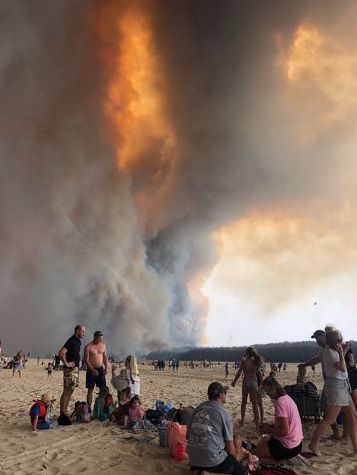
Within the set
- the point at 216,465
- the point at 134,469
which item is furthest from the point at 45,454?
the point at 216,465

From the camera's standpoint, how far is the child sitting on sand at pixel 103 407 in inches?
343

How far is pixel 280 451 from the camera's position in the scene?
5.34 m

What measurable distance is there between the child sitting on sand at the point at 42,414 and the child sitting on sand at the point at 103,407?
39.9 inches

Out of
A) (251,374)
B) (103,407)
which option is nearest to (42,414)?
(103,407)

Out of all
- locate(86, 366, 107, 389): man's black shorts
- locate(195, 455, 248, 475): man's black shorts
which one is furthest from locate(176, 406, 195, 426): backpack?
locate(195, 455, 248, 475): man's black shorts

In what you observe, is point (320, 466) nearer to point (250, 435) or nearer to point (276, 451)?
point (276, 451)

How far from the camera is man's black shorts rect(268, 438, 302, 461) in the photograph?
5332 mm

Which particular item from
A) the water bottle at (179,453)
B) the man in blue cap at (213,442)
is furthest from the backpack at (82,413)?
the man in blue cap at (213,442)

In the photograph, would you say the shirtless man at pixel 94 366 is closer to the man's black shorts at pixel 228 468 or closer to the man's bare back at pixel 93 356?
the man's bare back at pixel 93 356

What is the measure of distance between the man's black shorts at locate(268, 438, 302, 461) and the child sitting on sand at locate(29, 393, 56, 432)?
4.74 metres

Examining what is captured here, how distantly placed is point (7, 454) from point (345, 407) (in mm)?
5529

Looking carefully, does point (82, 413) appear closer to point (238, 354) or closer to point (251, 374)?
point (251, 374)

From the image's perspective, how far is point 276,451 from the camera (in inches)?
211

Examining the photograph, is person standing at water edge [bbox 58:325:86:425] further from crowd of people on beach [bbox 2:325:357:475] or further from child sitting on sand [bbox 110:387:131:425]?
child sitting on sand [bbox 110:387:131:425]
